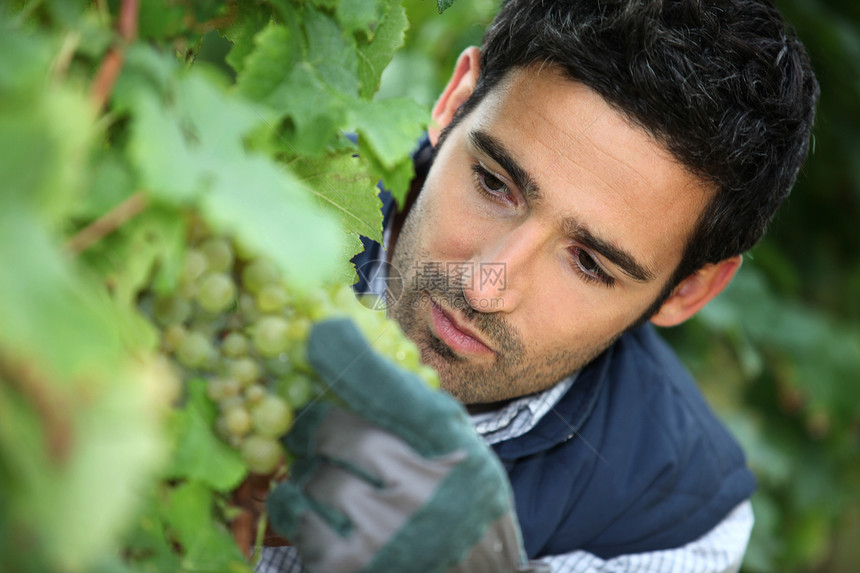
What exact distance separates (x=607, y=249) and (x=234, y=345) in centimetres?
54

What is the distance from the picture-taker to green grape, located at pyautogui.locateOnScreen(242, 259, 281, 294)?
45 centimetres

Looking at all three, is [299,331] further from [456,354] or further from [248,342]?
[456,354]

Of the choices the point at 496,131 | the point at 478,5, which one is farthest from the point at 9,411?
the point at 478,5

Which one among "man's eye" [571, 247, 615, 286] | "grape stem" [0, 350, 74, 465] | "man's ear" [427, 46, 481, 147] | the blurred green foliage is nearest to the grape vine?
"grape stem" [0, 350, 74, 465]

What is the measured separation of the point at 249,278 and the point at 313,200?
168 mm

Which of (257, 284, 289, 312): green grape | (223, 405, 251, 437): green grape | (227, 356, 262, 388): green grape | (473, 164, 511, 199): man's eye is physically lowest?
(473, 164, 511, 199): man's eye

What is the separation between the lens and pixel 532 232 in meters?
0.86

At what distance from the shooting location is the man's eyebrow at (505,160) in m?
0.87

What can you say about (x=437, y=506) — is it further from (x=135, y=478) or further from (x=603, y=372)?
(x=603, y=372)

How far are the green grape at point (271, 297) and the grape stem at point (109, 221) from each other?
11 cm

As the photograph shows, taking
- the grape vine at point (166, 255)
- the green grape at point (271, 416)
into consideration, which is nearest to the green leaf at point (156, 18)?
the grape vine at point (166, 255)

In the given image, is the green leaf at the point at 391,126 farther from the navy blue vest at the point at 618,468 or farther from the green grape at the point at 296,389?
the navy blue vest at the point at 618,468

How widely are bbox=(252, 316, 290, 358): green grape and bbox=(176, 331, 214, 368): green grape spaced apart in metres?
0.03

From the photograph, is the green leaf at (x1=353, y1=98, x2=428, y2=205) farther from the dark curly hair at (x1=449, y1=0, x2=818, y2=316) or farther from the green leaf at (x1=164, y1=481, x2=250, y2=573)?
the dark curly hair at (x1=449, y1=0, x2=818, y2=316)
